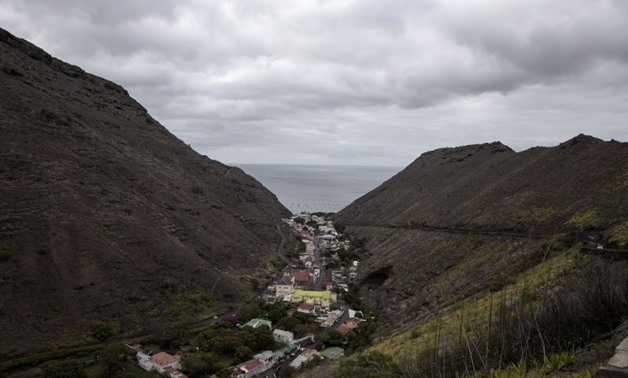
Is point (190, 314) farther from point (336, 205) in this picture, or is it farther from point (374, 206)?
point (336, 205)

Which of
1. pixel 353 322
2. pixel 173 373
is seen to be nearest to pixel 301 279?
pixel 353 322

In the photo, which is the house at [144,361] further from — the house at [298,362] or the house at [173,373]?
the house at [298,362]

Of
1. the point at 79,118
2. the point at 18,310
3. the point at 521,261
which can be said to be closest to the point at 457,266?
the point at 521,261

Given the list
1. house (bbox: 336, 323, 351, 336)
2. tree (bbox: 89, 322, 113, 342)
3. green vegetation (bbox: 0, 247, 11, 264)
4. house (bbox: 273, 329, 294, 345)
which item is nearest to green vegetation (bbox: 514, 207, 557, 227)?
house (bbox: 336, 323, 351, 336)

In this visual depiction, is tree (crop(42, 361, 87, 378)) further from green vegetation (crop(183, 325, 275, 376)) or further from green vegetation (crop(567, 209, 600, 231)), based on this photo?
green vegetation (crop(567, 209, 600, 231))

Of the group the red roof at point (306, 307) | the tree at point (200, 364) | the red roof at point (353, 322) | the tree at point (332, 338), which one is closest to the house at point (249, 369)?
the tree at point (200, 364)

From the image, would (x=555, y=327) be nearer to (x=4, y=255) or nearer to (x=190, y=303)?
(x=190, y=303)
